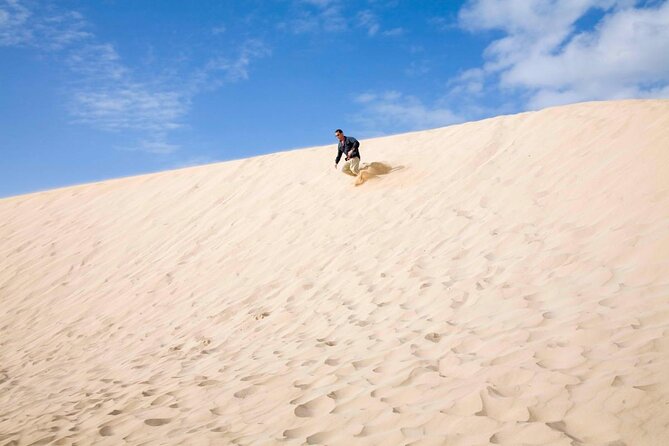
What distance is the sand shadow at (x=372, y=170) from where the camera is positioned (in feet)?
30.1

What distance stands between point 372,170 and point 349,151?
692 mm

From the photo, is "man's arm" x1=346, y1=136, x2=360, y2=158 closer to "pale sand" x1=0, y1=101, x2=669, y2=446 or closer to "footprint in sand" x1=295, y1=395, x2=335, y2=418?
"pale sand" x1=0, y1=101, x2=669, y2=446

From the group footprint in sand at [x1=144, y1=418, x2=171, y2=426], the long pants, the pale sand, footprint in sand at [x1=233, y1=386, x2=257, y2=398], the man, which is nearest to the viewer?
the pale sand

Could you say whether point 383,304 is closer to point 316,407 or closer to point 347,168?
point 316,407

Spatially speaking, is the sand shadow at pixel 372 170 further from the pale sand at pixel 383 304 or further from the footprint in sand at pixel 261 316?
the footprint in sand at pixel 261 316

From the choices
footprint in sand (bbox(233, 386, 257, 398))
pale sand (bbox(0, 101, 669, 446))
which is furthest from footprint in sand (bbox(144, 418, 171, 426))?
footprint in sand (bbox(233, 386, 257, 398))

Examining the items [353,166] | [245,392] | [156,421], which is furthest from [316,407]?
[353,166]

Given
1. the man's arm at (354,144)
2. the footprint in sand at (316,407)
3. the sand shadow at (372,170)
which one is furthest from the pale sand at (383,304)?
the man's arm at (354,144)

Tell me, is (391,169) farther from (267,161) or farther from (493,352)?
(493,352)

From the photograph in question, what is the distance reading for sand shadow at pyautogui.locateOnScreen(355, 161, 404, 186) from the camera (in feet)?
30.1

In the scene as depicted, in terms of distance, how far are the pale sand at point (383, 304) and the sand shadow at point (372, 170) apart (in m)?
0.19

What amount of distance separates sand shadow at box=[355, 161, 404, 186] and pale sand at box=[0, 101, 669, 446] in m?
0.19

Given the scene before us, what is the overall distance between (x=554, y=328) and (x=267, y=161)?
398 inches

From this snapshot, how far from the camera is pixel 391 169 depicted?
9484mm
